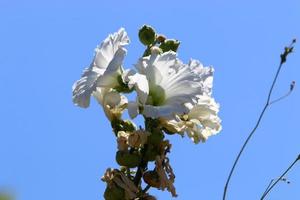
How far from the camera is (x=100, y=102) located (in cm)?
277

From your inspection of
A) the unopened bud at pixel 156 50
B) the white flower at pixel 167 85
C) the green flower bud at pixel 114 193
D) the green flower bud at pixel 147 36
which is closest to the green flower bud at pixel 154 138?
the white flower at pixel 167 85

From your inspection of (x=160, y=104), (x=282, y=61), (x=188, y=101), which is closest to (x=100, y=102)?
(x=160, y=104)

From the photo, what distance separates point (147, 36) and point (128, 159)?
64 centimetres

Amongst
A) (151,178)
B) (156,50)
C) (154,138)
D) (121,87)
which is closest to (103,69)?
(121,87)

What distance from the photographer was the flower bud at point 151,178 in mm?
2465

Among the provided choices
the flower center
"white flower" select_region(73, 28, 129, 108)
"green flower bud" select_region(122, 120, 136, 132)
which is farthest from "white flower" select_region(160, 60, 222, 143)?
"white flower" select_region(73, 28, 129, 108)

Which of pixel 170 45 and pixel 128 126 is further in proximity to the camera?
pixel 170 45

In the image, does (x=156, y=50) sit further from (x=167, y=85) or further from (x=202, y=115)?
(x=202, y=115)

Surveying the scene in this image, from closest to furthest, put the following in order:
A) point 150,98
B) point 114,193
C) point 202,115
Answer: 1. point 114,193
2. point 150,98
3. point 202,115

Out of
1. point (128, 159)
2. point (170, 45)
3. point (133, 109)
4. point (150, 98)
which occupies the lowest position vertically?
point (128, 159)

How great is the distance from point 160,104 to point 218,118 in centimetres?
34

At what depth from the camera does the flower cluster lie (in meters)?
2.48

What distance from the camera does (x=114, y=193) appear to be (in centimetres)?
245

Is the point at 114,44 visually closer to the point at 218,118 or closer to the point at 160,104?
the point at 160,104
